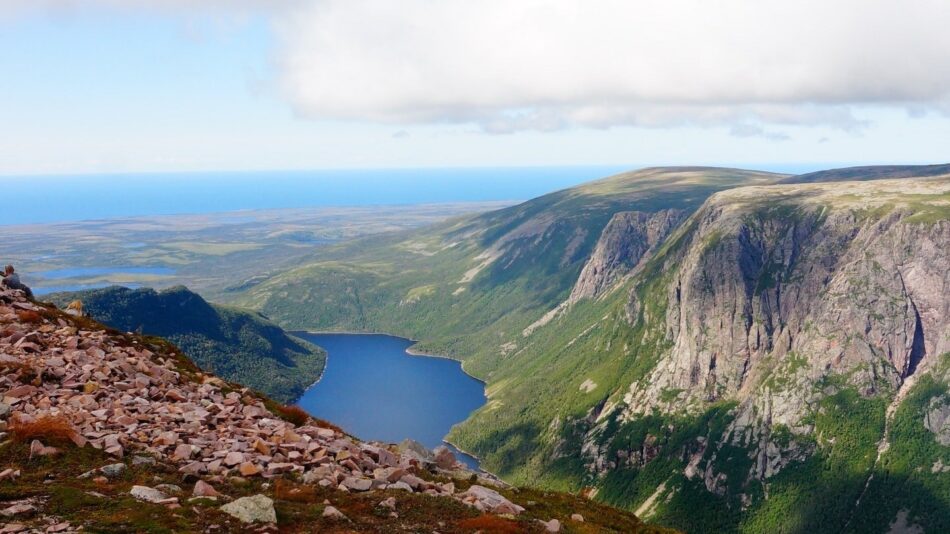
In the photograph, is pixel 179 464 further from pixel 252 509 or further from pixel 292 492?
pixel 252 509

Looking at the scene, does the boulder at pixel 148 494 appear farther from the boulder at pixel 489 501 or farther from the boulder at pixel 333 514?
the boulder at pixel 489 501

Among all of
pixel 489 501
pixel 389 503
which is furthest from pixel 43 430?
pixel 489 501

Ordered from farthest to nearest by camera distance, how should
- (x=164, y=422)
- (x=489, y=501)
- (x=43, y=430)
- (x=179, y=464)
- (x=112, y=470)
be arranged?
(x=489, y=501) → (x=164, y=422) → (x=179, y=464) → (x=43, y=430) → (x=112, y=470)

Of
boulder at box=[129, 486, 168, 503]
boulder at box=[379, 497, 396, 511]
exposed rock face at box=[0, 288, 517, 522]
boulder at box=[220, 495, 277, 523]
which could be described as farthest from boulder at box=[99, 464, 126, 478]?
boulder at box=[379, 497, 396, 511]

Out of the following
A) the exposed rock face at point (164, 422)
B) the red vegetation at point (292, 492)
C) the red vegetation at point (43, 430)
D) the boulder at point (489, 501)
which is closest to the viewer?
the red vegetation at point (292, 492)

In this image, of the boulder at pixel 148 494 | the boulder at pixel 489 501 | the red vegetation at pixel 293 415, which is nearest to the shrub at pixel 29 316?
the red vegetation at pixel 293 415
